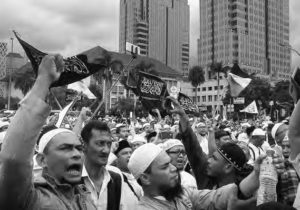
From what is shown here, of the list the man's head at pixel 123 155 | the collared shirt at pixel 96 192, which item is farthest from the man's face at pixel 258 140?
the collared shirt at pixel 96 192

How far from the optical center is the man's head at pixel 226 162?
381cm

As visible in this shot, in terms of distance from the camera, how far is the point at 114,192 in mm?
3789

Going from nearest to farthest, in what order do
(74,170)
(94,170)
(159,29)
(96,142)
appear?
1. (74,170)
2. (94,170)
3. (96,142)
4. (159,29)

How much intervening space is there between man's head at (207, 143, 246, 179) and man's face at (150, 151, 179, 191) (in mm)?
663

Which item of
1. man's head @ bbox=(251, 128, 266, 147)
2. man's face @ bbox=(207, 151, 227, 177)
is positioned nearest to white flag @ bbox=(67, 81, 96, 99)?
man's head @ bbox=(251, 128, 266, 147)

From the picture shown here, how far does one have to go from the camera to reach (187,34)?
158 meters

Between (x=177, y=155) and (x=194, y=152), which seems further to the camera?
(x=177, y=155)

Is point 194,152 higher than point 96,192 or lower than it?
higher

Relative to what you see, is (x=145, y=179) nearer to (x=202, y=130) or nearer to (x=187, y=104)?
(x=187, y=104)

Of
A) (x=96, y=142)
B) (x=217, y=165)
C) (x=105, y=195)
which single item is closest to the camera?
(x=105, y=195)

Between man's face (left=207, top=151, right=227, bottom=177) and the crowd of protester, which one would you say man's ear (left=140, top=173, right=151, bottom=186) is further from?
man's face (left=207, top=151, right=227, bottom=177)

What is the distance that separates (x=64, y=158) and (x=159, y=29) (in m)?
144

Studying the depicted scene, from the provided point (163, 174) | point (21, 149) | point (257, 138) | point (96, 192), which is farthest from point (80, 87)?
point (21, 149)

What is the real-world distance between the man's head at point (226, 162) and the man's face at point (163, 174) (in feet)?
2.18
